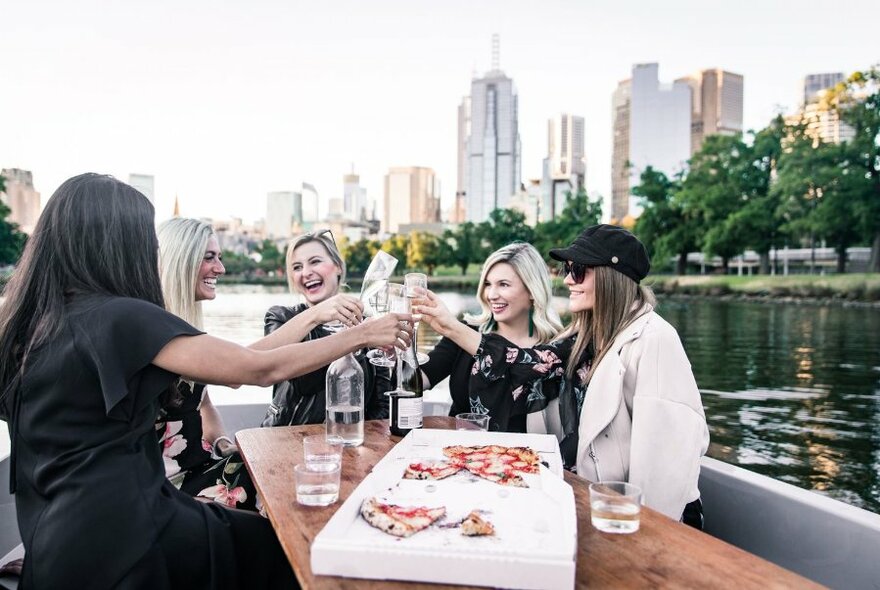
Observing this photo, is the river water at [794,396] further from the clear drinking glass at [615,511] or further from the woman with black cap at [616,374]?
the clear drinking glass at [615,511]

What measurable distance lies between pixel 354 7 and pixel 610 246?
5615cm

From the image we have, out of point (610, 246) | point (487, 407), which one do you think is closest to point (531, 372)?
point (487, 407)

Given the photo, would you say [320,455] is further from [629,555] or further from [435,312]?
[435,312]

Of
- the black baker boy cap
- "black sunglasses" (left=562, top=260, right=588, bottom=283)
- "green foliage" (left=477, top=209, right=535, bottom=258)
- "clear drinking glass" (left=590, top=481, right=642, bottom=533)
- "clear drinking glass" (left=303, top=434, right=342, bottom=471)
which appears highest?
"green foliage" (left=477, top=209, right=535, bottom=258)

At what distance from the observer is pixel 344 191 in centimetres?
12838

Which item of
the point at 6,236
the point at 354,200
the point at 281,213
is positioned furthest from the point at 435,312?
the point at 354,200

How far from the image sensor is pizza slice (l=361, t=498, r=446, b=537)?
4.33 ft

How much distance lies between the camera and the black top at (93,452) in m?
1.54

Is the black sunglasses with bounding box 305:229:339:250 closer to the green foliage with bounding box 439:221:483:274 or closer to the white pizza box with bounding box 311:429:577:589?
the white pizza box with bounding box 311:429:577:589

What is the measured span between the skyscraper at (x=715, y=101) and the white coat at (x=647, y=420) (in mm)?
136729

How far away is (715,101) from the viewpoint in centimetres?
12988

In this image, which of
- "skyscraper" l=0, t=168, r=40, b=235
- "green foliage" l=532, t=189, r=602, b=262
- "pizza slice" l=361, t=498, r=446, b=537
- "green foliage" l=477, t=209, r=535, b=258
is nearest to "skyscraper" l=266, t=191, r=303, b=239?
"green foliage" l=477, t=209, r=535, b=258

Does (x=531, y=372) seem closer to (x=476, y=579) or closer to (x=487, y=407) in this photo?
(x=487, y=407)

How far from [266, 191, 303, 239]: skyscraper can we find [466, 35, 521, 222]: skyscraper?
40.3 meters
